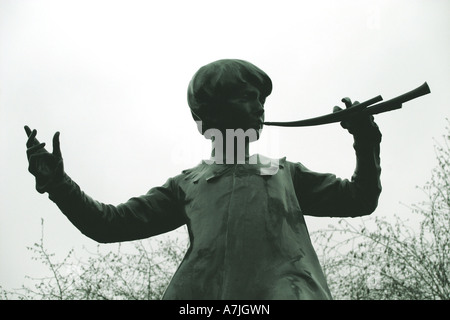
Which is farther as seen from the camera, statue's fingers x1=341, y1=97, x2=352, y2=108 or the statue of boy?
statue's fingers x1=341, y1=97, x2=352, y2=108

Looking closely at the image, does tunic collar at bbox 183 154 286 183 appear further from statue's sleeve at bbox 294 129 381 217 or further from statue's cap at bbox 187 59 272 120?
statue's cap at bbox 187 59 272 120

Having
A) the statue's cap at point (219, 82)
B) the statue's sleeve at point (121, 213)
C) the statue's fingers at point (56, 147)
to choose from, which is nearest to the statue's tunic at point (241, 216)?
the statue's sleeve at point (121, 213)

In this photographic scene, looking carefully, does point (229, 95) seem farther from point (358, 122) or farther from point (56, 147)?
point (56, 147)

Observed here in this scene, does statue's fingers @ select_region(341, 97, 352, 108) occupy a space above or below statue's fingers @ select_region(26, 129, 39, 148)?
above

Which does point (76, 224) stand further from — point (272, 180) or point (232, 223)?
point (272, 180)

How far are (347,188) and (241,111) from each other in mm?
699

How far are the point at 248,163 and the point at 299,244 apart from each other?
0.62 meters

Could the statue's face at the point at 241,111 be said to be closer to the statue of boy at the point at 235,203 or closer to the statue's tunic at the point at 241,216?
the statue of boy at the point at 235,203

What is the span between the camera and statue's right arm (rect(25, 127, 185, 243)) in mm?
3127

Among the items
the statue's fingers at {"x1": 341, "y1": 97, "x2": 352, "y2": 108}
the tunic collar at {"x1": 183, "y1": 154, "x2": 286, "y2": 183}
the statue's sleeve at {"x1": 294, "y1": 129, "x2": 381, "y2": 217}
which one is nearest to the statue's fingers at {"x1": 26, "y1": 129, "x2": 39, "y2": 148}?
the tunic collar at {"x1": 183, "y1": 154, "x2": 286, "y2": 183}

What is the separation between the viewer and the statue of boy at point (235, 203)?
2.82m

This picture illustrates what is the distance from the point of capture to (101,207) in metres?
3.32

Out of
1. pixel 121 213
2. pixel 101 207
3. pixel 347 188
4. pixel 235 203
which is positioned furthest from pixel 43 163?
pixel 347 188

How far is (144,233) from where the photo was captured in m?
3.42
